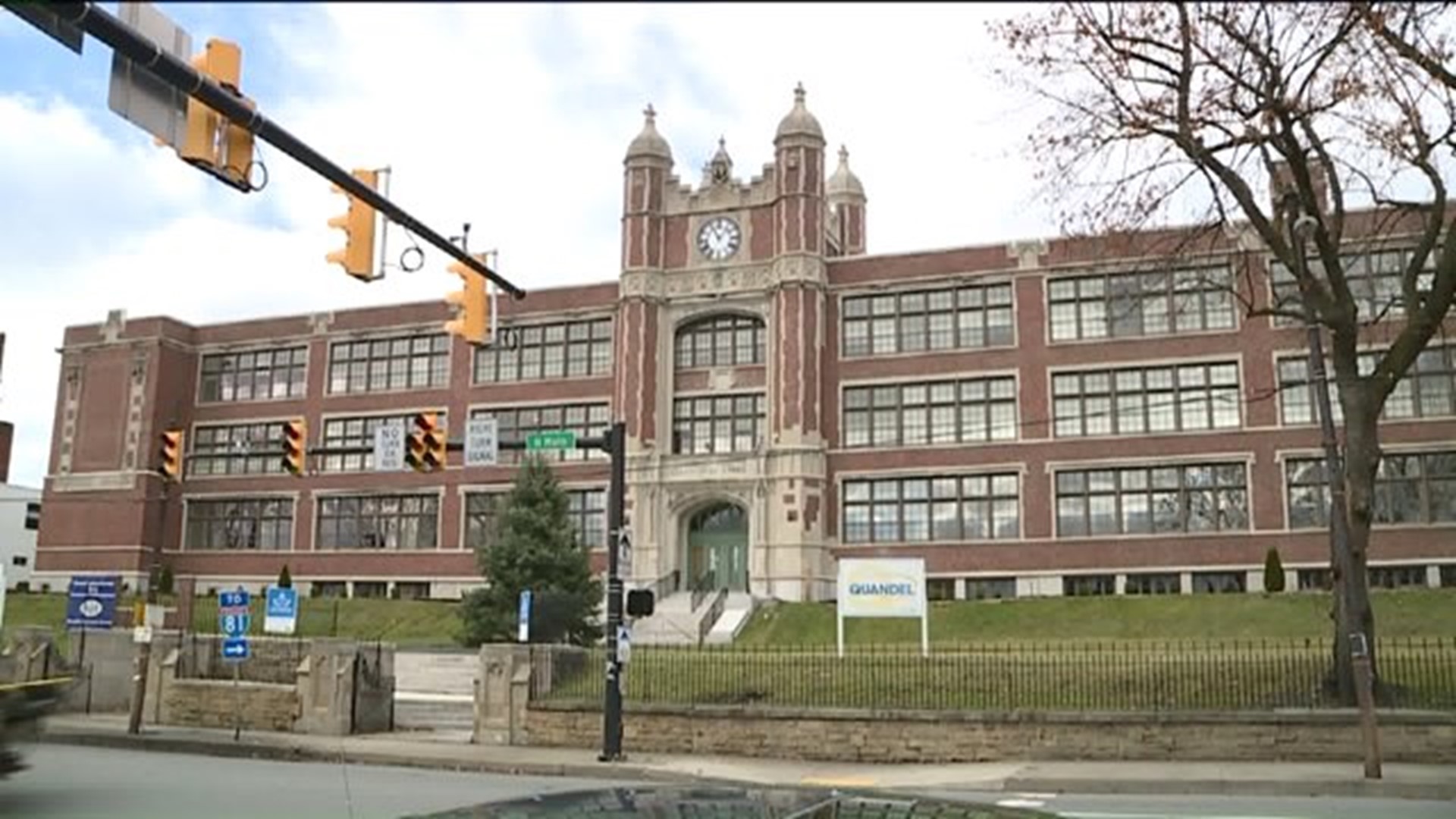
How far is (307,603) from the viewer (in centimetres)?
5088

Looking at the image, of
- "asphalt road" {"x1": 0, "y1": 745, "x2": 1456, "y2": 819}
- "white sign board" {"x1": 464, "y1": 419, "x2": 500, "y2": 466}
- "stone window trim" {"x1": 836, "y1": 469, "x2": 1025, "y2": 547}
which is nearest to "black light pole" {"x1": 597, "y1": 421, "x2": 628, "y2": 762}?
"asphalt road" {"x1": 0, "y1": 745, "x2": 1456, "y2": 819}

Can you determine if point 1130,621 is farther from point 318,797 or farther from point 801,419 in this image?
point 318,797

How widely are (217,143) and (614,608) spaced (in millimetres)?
10742

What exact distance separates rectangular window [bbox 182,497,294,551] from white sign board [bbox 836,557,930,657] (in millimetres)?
35087

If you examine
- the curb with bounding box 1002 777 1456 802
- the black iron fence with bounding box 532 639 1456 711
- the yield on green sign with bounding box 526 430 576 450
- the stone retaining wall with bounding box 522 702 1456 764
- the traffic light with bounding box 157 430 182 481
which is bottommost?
the curb with bounding box 1002 777 1456 802

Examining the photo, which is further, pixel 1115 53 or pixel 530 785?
pixel 1115 53

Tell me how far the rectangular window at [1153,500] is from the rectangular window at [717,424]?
36.7ft

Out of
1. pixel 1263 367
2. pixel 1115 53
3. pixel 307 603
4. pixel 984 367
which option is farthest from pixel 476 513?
pixel 1115 53

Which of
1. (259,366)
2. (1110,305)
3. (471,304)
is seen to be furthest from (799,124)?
(471,304)

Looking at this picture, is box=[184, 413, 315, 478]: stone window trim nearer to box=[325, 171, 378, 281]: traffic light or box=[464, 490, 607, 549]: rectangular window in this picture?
box=[464, 490, 607, 549]: rectangular window

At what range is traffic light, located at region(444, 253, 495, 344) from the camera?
1606cm

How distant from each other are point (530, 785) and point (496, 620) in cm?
1974

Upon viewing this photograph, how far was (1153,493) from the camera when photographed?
44.3 m

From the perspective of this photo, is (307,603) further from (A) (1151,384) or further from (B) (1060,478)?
(A) (1151,384)
